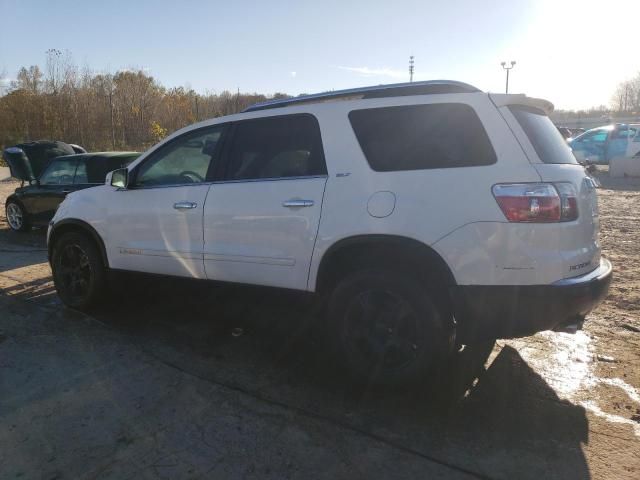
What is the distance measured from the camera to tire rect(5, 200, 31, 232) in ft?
31.5

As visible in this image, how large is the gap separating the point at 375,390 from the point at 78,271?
3290 mm

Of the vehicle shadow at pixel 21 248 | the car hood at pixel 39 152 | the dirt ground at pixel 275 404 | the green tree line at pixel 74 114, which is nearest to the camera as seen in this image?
the dirt ground at pixel 275 404

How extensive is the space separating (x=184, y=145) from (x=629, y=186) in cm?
1494

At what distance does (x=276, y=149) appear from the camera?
12.8ft

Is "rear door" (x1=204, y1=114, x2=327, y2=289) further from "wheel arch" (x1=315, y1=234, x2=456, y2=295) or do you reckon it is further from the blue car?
the blue car

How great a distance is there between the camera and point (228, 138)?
4.14m

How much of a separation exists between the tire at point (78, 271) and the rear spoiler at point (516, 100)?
3797 millimetres

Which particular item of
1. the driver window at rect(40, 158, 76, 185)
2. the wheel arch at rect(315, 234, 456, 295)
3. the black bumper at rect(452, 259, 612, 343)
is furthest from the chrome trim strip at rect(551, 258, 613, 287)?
the driver window at rect(40, 158, 76, 185)

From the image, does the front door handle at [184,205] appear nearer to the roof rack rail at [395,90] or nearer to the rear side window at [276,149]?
the rear side window at [276,149]

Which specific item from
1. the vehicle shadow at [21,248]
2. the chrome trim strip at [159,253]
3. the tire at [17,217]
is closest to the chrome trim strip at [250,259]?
the chrome trim strip at [159,253]

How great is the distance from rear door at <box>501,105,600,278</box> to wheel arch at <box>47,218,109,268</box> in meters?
3.75

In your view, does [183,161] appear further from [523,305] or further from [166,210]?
[523,305]

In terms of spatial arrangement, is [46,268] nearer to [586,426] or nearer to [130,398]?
[130,398]

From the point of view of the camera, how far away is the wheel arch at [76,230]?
4832 millimetres
